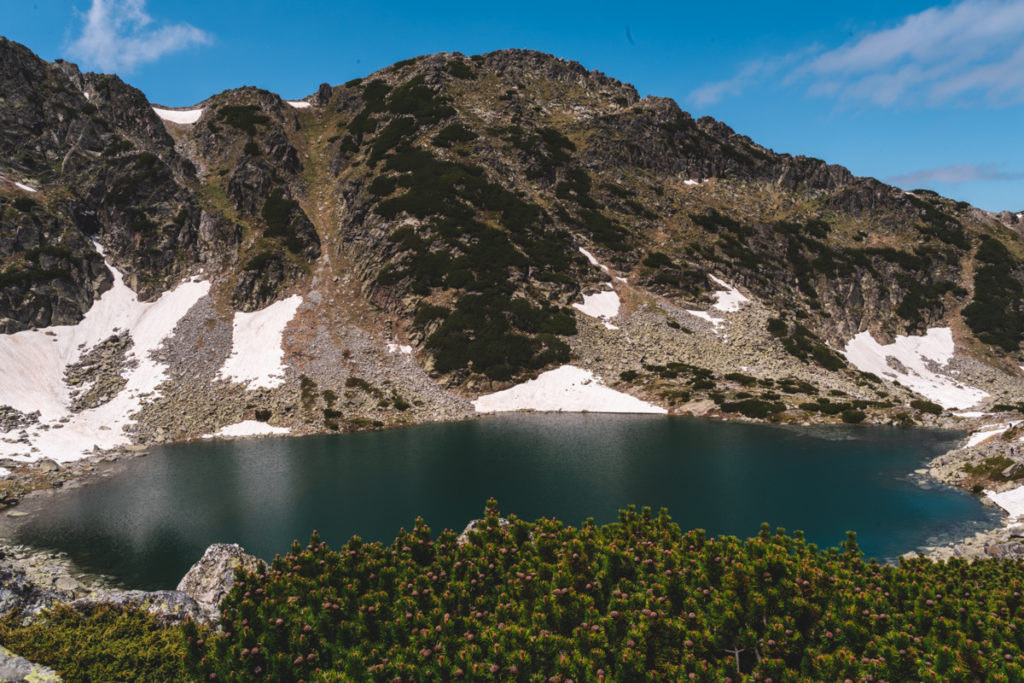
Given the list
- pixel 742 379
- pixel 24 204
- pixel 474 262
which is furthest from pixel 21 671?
pixel 24 204

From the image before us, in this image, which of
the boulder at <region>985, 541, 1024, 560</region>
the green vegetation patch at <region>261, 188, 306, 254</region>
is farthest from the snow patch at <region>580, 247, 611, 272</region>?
the boulder at <region>985, 541, 1024, 560</region>

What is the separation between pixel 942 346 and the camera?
10388 cm

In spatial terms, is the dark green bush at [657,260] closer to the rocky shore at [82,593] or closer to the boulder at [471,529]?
the boulder at [471,529]

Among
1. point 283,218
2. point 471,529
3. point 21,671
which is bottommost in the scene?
point 21,671

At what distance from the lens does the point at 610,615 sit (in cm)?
866

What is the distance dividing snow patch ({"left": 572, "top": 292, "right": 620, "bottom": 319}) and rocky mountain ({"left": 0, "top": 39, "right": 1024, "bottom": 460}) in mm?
580

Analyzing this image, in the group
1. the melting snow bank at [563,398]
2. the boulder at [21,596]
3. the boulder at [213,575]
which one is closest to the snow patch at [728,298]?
the melting snow bank at [563,398]

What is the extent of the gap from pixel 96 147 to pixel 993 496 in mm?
141225

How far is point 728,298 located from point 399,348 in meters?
64.7

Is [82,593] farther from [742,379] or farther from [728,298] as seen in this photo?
[728,298]

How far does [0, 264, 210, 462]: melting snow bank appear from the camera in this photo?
5559 centimetres

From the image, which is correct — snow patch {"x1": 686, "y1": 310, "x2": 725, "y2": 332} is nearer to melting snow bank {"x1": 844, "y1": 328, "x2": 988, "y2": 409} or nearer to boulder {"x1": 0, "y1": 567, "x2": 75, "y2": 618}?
melting snow bank {"x1": 844, "y1": 328, "x2": 988, "y2": 409}

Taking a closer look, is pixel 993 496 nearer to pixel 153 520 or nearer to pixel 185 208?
pixel 153 520

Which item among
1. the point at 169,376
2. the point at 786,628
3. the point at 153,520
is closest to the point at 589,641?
the point at 786,628
